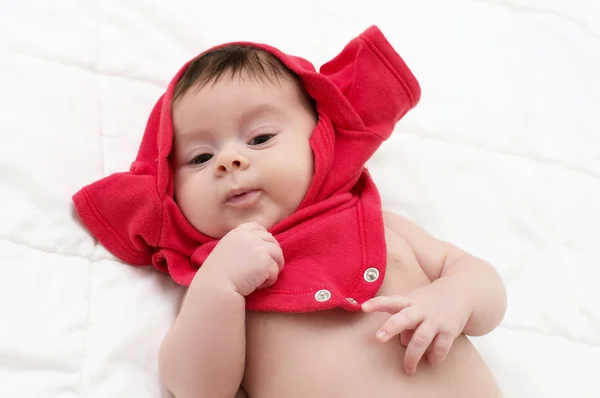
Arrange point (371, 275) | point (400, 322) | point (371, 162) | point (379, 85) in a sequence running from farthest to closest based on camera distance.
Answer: point (371, 162), point (379, 85), point (371, 275), point (400, 322)

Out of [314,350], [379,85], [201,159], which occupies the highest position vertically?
[379,85]

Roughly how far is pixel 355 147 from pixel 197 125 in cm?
25

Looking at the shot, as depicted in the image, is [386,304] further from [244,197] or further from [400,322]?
[244,197]

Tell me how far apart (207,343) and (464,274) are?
0.38m

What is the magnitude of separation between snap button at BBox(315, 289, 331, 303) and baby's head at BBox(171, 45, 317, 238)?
0.14 m

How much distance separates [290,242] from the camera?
0.97m

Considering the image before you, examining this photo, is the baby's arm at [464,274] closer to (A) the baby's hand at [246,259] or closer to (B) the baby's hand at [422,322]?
(B) the baby's hand at [422,322]

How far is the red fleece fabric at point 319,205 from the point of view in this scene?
0.95 metres

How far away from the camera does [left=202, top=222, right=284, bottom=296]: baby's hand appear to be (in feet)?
2.92

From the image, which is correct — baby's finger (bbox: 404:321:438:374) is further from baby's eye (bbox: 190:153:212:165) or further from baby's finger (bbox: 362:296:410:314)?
baby's eye (bbox: 190:153:212:165)

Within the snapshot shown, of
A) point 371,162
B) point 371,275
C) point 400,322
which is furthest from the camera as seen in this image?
point 371,162

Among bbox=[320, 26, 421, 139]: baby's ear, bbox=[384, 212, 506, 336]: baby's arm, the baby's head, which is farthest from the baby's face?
bbox=[384, 212, 506, 336]: baby's arm

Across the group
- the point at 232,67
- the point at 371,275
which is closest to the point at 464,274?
the point at 371,275

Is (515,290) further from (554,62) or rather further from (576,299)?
(554,62)
